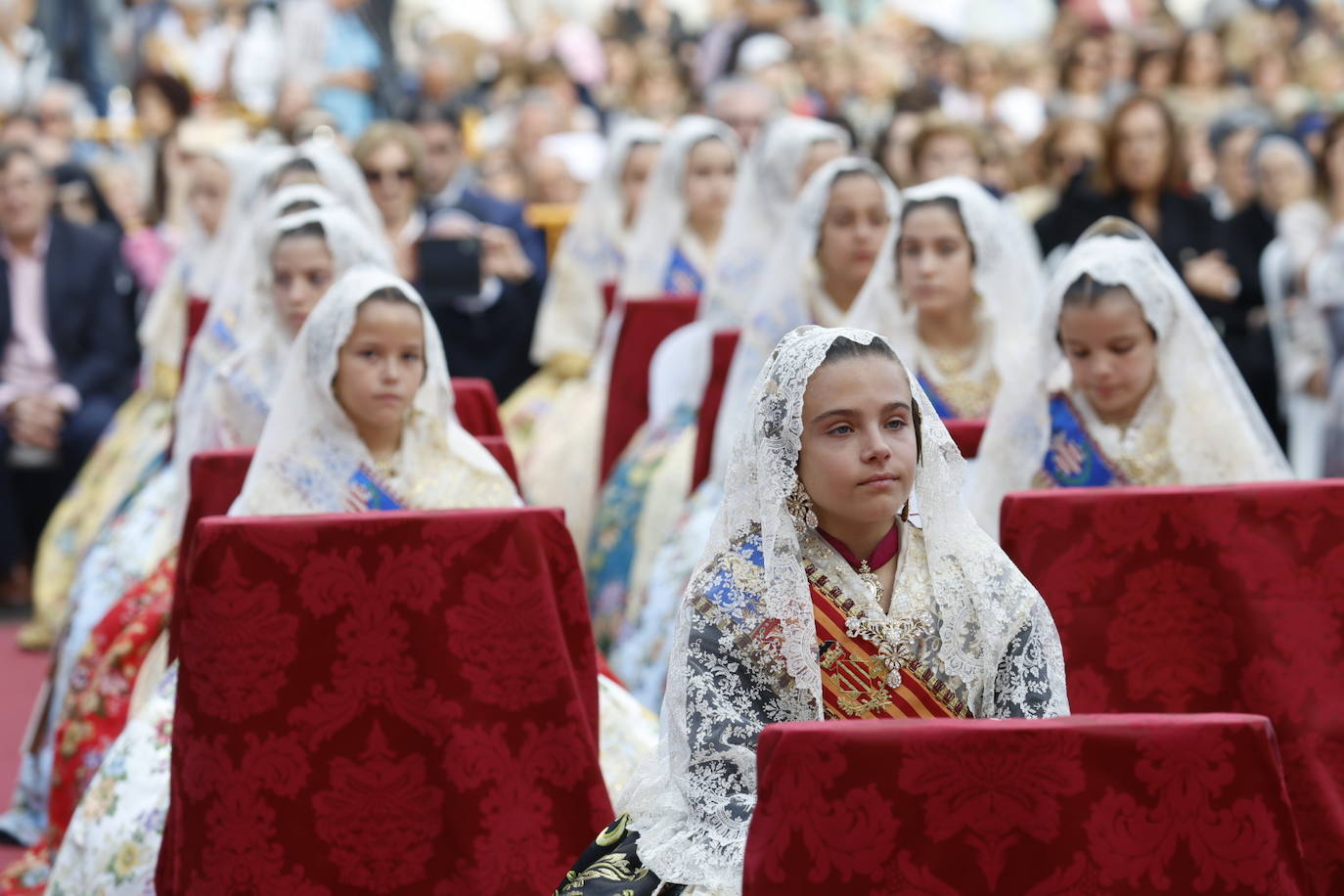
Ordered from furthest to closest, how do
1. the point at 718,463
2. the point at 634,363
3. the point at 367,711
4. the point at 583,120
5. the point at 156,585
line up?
the point at 583,120 < the point at 634,363 < the point at 718,463 < the point at 156,585 < the point at 367,711

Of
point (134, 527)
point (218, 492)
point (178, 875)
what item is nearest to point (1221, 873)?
point (178, 875)

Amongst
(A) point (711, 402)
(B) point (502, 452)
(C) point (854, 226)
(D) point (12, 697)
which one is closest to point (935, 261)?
(C) point (854, 226)

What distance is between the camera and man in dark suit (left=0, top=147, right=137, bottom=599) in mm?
7301

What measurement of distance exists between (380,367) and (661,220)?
10.3ft

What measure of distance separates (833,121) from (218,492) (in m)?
4.90

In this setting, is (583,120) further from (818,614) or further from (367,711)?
(818,614)

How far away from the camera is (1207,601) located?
10.3ft

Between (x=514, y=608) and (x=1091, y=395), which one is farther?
(x=1091, y=395)

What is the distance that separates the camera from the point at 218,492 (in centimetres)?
390

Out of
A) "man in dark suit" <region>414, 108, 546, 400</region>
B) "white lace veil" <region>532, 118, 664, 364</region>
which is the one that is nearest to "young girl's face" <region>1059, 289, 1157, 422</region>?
"man in dark suit" <region>414, 108, 546, 400</region>

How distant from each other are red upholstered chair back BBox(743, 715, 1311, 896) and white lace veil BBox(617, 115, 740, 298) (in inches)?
189

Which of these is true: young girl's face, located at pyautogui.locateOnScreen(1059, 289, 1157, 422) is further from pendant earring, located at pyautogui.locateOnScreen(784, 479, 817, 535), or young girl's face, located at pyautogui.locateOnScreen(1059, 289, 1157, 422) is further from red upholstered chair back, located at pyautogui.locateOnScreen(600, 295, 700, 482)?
red upholstered chair back, located at pyautogui.locateOnScreen(600, 295, 700, 482)

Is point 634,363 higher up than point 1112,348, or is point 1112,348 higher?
point 634,363

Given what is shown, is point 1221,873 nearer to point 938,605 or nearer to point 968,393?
point 938,605
